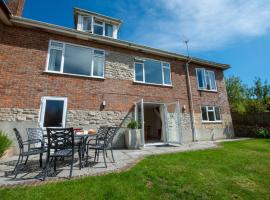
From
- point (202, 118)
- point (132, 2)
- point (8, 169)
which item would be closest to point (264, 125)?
point (202, 118)

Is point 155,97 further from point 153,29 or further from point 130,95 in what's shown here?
point 153,29

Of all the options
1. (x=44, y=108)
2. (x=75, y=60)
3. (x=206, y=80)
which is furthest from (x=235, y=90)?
(x=44, y=108)

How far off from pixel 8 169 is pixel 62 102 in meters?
3.84

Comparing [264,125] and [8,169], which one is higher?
[264,125]

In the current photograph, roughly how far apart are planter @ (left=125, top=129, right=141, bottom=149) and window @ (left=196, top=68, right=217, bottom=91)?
715 cm

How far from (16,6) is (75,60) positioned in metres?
4.51

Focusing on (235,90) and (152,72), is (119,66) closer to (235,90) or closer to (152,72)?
(152,72)

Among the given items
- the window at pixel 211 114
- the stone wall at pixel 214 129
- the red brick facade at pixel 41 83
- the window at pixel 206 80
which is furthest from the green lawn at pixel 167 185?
the window at pixel 206 80

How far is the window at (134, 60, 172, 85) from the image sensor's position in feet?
33.9

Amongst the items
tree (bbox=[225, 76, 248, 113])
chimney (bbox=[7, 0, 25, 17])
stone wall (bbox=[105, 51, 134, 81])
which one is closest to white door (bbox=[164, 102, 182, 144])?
stone wall (bbox=[105, 51, 134, 81])

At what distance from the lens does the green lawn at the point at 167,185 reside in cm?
296

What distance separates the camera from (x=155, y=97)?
1034 centimetres

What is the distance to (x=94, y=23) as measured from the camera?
36.0 feet

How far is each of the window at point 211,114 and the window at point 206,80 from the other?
1.66 metres
